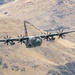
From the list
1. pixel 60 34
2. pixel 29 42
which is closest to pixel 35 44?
pixel 29 42

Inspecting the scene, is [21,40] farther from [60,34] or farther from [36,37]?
[60,34]

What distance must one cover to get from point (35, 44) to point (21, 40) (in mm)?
5969

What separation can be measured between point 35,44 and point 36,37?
3029 mm

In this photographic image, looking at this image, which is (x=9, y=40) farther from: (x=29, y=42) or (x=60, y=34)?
(x=60, y=34)

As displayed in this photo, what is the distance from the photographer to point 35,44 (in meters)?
161

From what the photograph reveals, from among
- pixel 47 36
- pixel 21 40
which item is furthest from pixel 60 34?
pixel 21 40

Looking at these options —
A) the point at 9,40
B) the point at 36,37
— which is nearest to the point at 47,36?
the point at 36,37

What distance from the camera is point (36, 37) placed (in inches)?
6378

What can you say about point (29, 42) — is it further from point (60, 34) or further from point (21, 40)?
point (60, 34)

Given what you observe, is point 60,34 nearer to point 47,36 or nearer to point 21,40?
point 47,36

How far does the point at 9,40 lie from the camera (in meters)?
165

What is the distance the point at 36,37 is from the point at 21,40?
613cm

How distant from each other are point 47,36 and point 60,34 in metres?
6.23

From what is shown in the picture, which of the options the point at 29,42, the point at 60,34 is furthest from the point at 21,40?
the point at 60,34
